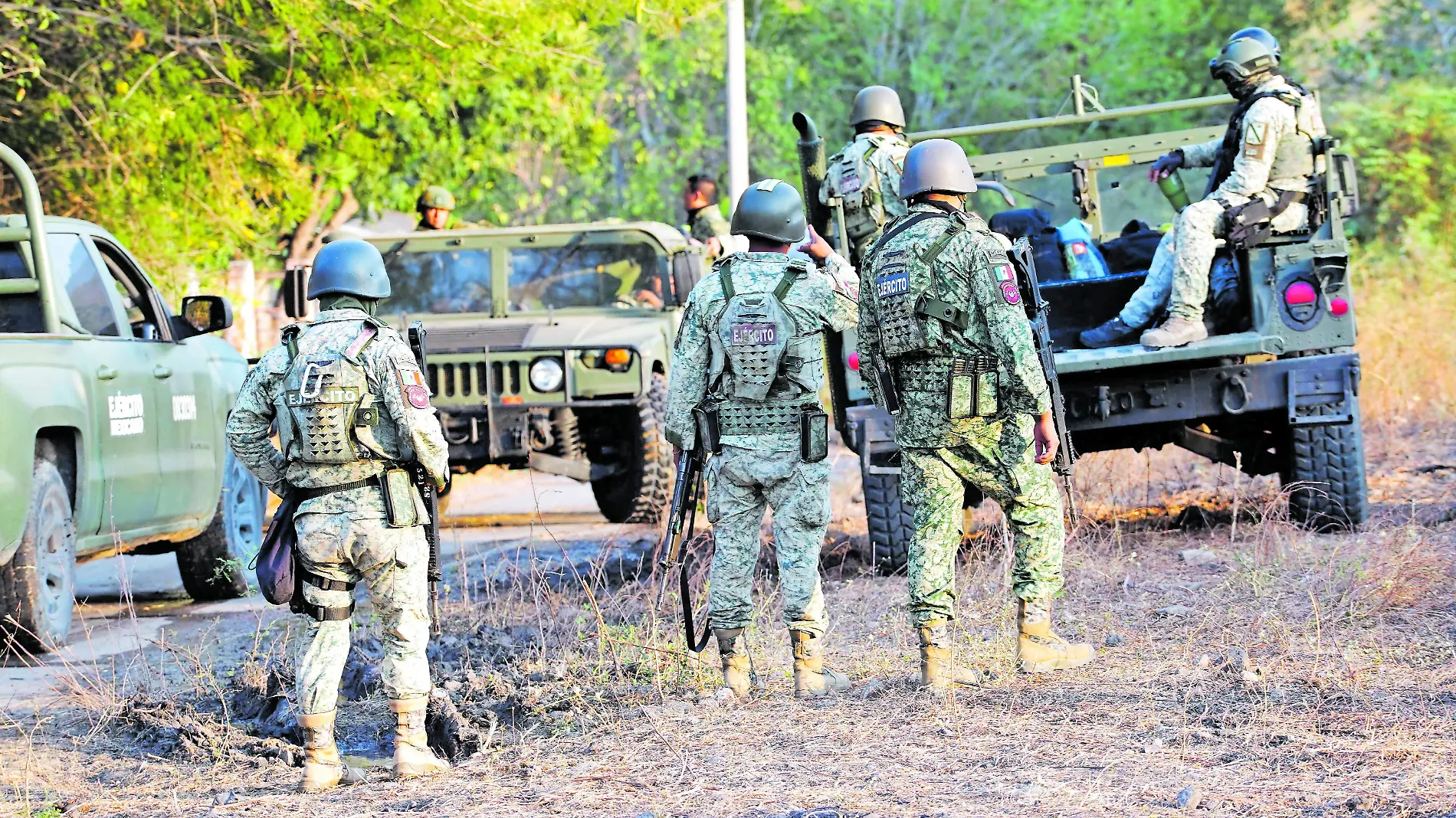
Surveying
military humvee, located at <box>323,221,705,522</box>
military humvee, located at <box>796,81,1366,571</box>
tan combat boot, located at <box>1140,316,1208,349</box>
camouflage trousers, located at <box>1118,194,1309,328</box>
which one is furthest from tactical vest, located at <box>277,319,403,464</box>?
military humvee, located at <box>323,221,705,522</box>

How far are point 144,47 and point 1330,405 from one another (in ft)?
24.8

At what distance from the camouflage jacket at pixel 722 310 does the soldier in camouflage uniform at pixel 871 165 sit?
1135 millimetres

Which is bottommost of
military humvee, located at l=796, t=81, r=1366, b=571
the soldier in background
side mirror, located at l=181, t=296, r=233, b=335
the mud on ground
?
the mud on ground

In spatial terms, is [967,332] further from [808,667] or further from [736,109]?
[736,109]

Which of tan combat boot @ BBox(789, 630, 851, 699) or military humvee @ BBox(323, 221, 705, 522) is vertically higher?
military humvee @ BBox(323, 221, 705, 522)

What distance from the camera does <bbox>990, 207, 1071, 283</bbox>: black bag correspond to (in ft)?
24.7

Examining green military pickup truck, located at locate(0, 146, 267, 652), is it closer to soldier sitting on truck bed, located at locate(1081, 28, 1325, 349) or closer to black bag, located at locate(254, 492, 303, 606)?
black bag, located at locate(254, 492, 303, 606)

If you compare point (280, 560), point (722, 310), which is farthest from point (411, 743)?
point (722, 310)

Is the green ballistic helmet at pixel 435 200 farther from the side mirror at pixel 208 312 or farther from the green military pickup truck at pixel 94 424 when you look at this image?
the side mirror at pixel 208 312

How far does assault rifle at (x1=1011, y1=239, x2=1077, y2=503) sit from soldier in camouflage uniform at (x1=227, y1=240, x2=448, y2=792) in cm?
177

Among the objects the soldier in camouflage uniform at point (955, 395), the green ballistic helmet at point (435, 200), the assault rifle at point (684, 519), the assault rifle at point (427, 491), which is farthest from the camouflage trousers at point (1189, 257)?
the green ballistic helmet at point (435, 200)

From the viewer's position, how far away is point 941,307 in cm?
494

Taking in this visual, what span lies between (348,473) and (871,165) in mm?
2570

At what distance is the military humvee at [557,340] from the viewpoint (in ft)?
29.3
